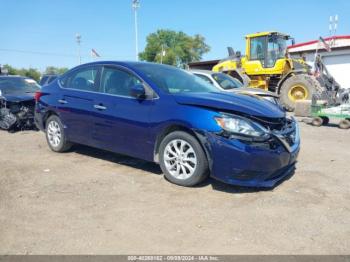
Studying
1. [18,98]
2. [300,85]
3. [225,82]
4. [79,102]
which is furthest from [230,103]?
[300,85]

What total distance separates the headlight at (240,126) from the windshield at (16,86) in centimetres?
743

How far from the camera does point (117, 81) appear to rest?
5.58 m

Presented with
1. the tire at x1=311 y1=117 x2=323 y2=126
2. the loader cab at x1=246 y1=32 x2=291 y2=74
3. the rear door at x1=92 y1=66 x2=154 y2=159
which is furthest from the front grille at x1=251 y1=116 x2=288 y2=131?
the loader cab at x1=246 y1=32 x2=291 y2=74

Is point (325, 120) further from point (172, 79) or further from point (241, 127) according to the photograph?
point (241, 127)

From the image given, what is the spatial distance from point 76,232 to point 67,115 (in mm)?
3106

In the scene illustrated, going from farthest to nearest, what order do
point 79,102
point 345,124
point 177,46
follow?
1. point 177,46
2. point 345,124
3. point 79,102

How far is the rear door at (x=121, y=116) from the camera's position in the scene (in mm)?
5117

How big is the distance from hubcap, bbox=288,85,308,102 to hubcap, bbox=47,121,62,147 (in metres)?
10.6

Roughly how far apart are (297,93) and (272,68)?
1.81 metres

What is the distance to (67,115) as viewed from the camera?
6246 mm

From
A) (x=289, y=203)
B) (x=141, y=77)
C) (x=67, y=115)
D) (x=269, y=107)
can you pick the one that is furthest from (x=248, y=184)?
(x=67, y=115)

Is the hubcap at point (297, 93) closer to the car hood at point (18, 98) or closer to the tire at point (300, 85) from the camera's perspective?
the tire at point (300, 85)

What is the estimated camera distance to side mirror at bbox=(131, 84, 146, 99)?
5.02 metres

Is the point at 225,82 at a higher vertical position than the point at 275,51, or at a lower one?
lower
